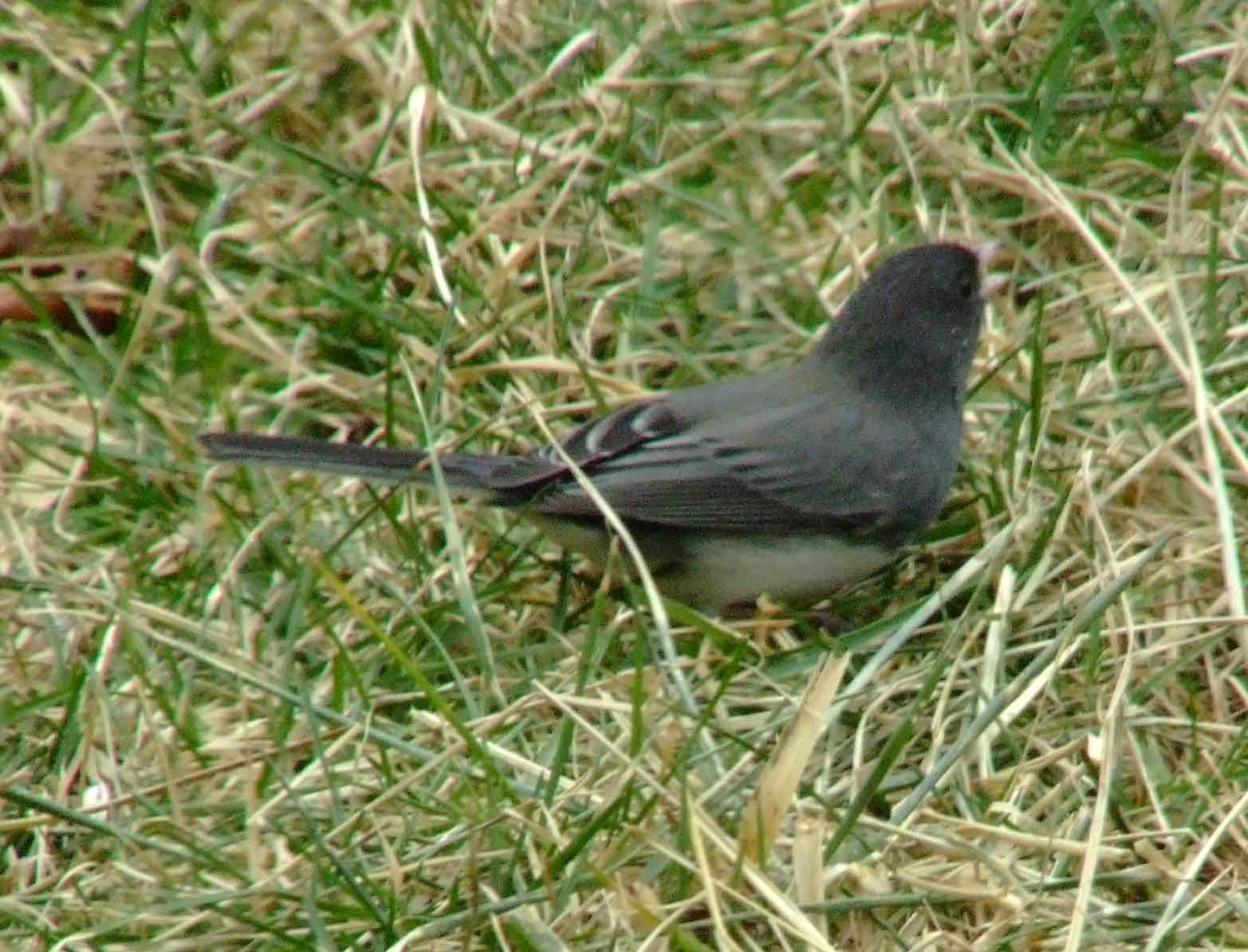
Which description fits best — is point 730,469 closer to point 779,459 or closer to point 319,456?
point 779,459

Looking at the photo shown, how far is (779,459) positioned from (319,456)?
765 millimetres

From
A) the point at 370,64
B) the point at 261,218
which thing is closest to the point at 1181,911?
the point at 261,218

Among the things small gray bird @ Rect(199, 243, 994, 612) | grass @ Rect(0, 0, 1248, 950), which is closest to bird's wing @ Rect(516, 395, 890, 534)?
small gray bird @ Rect(199, 243, 994, 612)

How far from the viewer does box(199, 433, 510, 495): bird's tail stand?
3.15 metres

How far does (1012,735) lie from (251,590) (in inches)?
48.0

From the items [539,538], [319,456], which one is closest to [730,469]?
[539,538]

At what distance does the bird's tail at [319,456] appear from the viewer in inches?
124

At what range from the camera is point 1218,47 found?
374 centimetres

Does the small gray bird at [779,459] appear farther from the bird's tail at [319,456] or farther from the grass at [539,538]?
the grass at [539,538]

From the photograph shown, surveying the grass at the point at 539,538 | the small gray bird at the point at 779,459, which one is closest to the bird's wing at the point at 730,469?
the small gray bird at the point at 779,459

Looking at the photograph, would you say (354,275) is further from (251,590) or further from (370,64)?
(251,590)

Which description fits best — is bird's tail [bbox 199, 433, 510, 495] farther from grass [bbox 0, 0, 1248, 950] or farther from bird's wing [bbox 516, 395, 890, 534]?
bird's wing [bbox 516, 395, 890, 534]

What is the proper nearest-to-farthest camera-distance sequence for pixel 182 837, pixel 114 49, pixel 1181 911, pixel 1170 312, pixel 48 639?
pixel 1181 911 < pixel 182 837 < pixel 48 639 < pixel 1170 312 < pixel 114 49

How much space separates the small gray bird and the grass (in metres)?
0.11
